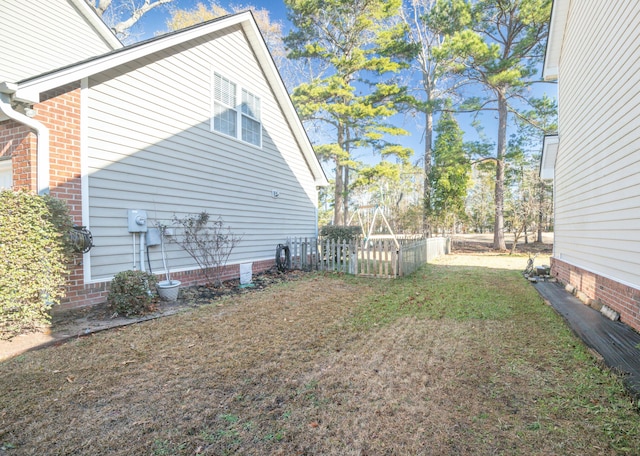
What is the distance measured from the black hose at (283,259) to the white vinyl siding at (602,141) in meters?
7.34

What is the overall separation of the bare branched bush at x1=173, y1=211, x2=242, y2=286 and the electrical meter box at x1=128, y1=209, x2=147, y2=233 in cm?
71

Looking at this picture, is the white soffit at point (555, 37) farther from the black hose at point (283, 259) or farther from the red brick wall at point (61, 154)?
the red brick wall at point (61, 154)

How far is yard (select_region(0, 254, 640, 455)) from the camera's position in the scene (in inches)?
80.7

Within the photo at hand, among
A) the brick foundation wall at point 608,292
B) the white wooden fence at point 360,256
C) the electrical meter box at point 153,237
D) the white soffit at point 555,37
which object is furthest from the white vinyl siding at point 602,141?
the electrical meter box at point 153,237

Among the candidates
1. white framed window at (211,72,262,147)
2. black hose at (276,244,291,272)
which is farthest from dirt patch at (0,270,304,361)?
white framed window at (211,72,262,147)

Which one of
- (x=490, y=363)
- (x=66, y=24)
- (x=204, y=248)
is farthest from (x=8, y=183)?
(x=490, y=363)

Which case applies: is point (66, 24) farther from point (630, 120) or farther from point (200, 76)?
point (630, 120)

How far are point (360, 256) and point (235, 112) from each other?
5.54 metres

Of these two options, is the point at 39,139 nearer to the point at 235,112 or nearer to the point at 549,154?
the point at 235,112

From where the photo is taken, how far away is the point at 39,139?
15.1 feet

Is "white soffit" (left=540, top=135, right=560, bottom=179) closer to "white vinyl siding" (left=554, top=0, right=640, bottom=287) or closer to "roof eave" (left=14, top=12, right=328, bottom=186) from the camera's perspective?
"white vinyl siding" (left=554, top=0, right=640, bottom=287)

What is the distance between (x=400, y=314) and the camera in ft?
16.8

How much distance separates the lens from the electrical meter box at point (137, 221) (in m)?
5.71

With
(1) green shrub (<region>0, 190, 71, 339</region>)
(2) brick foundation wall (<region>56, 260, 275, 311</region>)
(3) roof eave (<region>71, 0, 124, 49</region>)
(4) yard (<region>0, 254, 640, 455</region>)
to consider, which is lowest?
(4) yard (<region>0, 254, 640, 455</region>)
